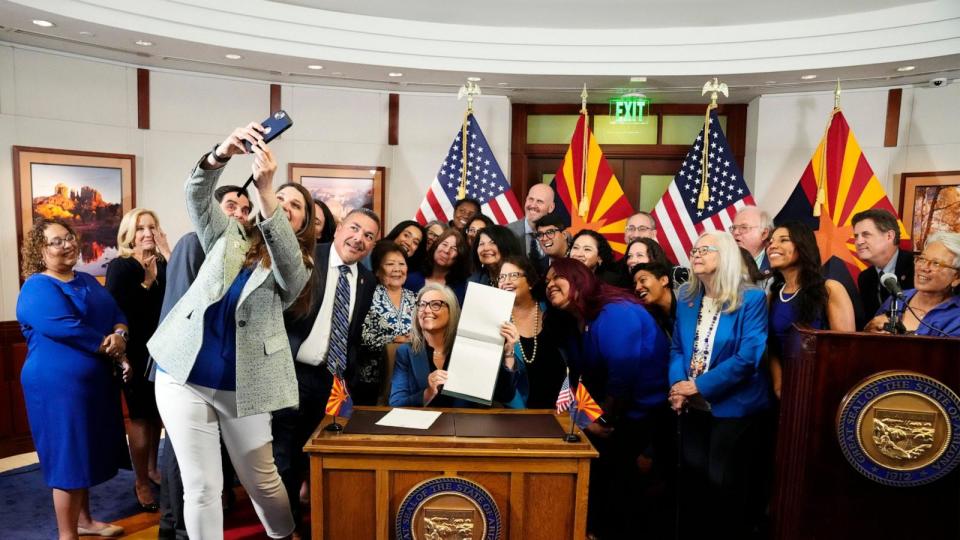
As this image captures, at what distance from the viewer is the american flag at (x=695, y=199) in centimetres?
525

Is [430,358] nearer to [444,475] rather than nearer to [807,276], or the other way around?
[444,475]

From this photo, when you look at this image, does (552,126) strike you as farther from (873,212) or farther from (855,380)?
(855,380)

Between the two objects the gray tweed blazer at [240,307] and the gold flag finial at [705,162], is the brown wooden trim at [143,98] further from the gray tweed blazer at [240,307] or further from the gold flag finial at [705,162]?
the gold flag finial at [705,162]

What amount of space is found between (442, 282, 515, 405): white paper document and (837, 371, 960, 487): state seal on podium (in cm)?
126

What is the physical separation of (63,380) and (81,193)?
276cm

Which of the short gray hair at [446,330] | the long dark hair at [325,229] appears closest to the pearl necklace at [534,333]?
the short gray hair at [446,330]

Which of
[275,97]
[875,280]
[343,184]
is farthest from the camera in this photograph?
[343,184]

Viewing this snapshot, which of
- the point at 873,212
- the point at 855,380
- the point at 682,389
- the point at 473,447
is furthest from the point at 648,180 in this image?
the point at 473,447

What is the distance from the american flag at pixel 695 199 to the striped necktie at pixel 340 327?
3.28m

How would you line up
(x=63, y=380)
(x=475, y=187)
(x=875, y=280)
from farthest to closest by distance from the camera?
(x=475, y=187) < (x=875, y=280) < (x=63, y=380)

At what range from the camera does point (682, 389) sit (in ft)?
9.20

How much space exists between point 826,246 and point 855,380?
3.16 meters

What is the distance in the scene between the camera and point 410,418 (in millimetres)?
2393

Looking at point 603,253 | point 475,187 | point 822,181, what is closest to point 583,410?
point 603,253
